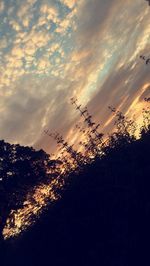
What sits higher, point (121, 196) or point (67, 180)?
point (67, 180)

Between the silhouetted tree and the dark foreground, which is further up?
the silhouetted tree

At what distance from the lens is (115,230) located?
902cm

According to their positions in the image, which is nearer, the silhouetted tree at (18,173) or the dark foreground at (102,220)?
the dark foreground at (102,220)

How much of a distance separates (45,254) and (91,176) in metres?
2.94

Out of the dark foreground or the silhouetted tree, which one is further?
the silhouetted tree

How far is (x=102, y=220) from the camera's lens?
9570 millimetres

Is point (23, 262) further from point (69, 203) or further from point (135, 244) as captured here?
point (135, 244)

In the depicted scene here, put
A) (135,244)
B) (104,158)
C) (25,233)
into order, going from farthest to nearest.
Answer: (25,233), (104,158), (135,244)

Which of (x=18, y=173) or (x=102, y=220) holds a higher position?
(x=18, y=173)

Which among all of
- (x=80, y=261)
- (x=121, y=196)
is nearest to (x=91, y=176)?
(x=121, y=196)

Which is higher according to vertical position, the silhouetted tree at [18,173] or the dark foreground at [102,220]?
the silhouetted tree at [18,173]

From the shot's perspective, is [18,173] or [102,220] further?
[18,173]

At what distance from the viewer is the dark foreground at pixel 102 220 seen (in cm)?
848

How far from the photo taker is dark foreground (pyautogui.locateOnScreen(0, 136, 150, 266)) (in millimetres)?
8484
